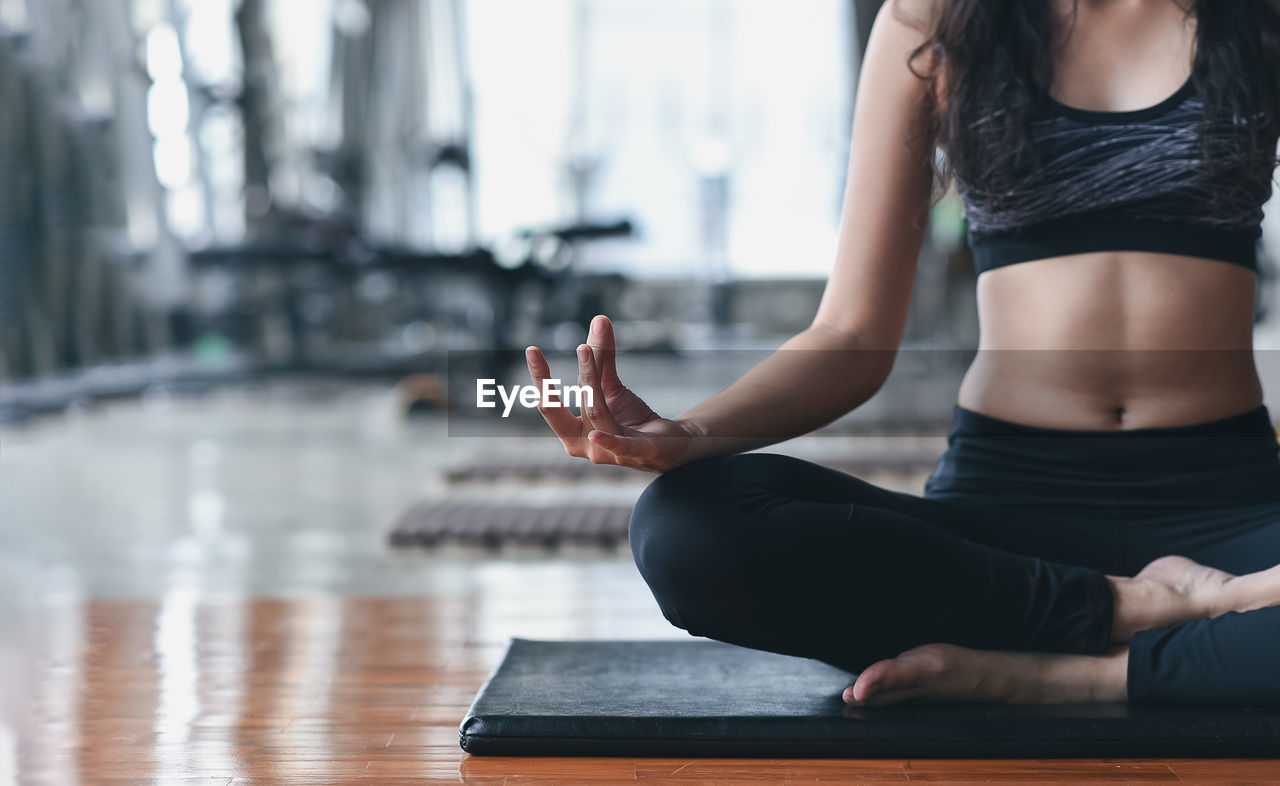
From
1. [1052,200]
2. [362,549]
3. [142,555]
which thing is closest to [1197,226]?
[1052,200]

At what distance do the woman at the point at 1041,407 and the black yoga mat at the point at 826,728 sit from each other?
31 millimetres

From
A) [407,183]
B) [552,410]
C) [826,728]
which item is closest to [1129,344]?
[826,728]

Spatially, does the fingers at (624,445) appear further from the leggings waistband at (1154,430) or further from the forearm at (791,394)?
the leggings waistband at (1154,430)

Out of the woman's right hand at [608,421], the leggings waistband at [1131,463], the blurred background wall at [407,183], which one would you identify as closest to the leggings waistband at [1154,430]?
the leggings waistband at [1131,463]

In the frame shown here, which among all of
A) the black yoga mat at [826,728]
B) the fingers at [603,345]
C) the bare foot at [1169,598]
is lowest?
the black yoga mat at [826,728]

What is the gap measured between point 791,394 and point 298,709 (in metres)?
0.53

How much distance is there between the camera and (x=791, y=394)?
3.24 ft

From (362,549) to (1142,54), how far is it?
145cm

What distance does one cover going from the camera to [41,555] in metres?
2.02

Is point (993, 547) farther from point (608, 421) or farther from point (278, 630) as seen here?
point (278, 630)

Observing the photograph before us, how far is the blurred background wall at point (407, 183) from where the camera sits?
4.84 m

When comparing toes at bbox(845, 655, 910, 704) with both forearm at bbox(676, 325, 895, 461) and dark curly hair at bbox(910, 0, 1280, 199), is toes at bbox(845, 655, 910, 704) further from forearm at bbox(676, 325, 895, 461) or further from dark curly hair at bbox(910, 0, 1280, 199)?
dark curly hair at bbox(910, 0, 1280, 199)

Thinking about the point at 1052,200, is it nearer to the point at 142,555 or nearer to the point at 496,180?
the point at 142,555

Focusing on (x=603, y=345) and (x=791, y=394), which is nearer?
(x=603, y=345)
